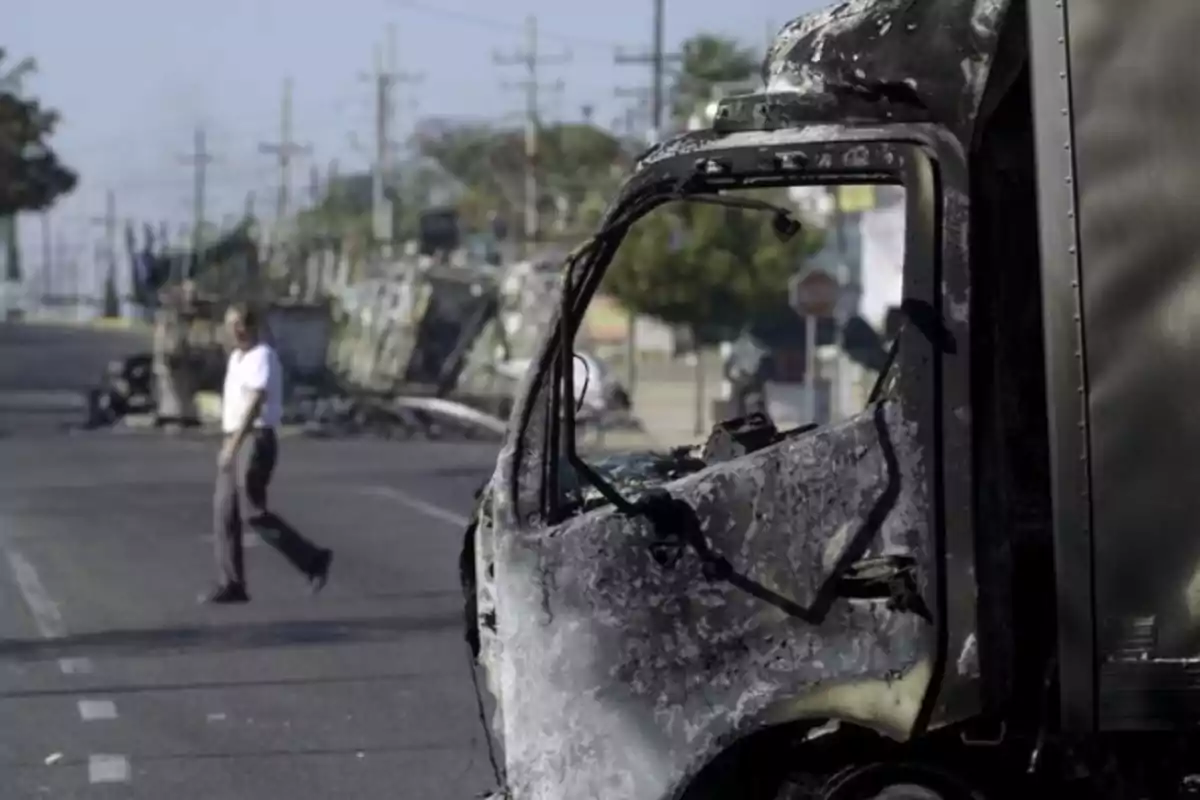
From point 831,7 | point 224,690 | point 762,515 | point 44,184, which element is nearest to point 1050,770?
point 762,515

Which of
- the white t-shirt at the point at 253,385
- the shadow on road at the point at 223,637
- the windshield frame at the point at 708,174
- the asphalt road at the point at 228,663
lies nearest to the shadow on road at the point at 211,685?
the asphalt road at the point at 228,663

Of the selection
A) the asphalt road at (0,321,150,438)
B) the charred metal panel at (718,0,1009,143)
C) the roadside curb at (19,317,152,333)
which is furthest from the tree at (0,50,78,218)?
the charred metal panel at (718,0,1009,143)

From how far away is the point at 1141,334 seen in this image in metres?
5.86

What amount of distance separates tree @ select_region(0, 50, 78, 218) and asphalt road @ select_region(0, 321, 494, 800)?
6491 cm

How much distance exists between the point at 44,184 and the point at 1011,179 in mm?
87746

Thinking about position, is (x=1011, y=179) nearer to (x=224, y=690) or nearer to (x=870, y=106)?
(x=870, y=106)

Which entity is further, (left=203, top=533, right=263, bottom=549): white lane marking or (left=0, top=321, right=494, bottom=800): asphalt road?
(left=203, top=533, right=263, bottom=549): white lane marking

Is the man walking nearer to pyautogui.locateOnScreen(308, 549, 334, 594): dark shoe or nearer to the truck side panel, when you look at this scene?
pyautogui.locateOnScreen(308, 549, 334, 594): dark shoe

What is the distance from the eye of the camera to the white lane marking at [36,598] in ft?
48.3

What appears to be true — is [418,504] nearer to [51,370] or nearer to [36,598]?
[36,598]

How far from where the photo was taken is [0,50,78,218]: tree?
87.8m

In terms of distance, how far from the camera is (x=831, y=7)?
21.9 feet

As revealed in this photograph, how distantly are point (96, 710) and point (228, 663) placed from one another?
1.56 metres

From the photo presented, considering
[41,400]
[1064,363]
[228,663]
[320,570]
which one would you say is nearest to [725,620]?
[1064,363]
